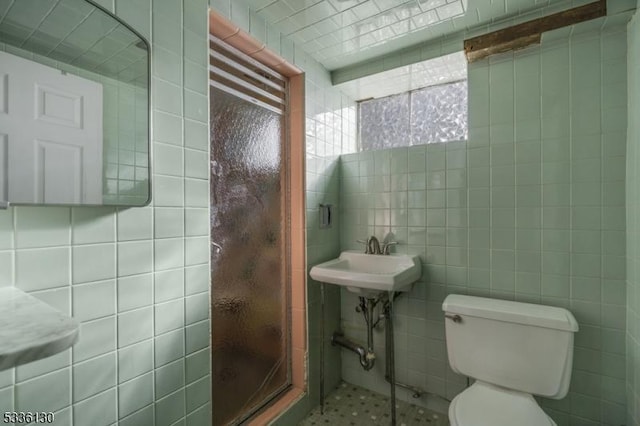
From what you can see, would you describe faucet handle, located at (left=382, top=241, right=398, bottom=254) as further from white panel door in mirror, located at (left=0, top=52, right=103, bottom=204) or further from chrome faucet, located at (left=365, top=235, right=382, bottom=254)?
white panel door in mirror, located at (left=0, top=52, right=103, bottom=204)

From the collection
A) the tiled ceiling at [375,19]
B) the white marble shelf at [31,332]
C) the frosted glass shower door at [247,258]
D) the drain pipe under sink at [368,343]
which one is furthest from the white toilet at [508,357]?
the tiled ceiling at [375,19]

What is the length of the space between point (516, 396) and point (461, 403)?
26cm

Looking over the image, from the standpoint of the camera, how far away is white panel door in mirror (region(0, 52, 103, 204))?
2.54ft

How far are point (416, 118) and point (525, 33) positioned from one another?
72 centimetres

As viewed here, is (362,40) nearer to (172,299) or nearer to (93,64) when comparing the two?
(93,64)

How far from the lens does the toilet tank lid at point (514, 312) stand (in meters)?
1.31

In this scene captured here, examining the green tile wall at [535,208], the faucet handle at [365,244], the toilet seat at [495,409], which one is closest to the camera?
the toilet seat at [495,409]

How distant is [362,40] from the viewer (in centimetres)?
174

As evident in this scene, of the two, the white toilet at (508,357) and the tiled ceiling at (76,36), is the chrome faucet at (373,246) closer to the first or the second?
the white toilet at (508,357)

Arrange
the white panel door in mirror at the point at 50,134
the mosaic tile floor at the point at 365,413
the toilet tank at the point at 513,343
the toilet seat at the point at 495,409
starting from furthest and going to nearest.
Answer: the mosaic tile floor at the point at 365,413
the toilet tank at the point at 513,343
the toilet seat at the point at 495,409
the white panel door in mirror at the point at 50,134

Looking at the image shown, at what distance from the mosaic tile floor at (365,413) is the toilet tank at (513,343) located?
1.60 feet

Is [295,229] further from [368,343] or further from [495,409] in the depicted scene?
[495,409]

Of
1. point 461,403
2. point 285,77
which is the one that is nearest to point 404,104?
point 285,77

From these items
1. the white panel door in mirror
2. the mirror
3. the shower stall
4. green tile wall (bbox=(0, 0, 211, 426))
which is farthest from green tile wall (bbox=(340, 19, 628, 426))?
the white panel door in mirror
